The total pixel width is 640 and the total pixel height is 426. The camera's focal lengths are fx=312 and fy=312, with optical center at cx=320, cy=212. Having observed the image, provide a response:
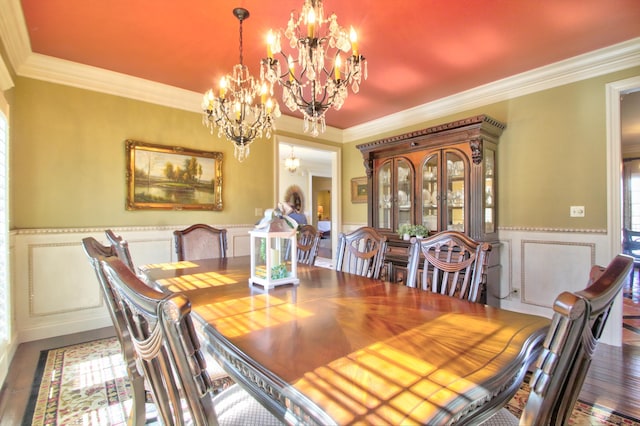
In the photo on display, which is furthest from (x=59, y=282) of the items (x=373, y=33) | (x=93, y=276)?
(x=373, y=33)

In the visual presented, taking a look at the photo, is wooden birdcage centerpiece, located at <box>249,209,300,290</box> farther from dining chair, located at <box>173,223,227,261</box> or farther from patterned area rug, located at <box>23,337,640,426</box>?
dining chair, located at <box>173,223,227,261</box>

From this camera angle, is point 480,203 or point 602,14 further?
point 480,203

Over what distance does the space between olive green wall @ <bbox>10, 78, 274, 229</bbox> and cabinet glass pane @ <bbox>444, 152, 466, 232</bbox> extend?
9.28ft

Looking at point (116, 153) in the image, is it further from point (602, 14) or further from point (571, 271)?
point (571, 271)

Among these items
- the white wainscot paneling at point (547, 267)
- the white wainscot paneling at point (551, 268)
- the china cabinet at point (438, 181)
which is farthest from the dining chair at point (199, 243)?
the white wainscot paneling at point (551, 268)

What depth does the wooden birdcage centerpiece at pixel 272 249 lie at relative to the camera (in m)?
1.54

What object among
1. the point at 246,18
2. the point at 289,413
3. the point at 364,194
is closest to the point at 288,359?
the point at 289,413

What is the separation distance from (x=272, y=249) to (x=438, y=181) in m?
2.60

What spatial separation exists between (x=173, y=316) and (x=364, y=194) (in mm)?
4547

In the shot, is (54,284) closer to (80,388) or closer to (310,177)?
(80,388)

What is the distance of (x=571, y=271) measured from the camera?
117 inches

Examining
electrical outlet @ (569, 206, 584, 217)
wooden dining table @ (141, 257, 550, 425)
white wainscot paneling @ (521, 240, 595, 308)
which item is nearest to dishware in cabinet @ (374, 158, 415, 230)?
white wainscot paneling @ (521, 240, 595, 308)

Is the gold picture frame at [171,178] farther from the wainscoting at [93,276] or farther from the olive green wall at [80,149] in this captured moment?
the wainscoting at [93,276]

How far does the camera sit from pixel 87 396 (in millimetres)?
1941
